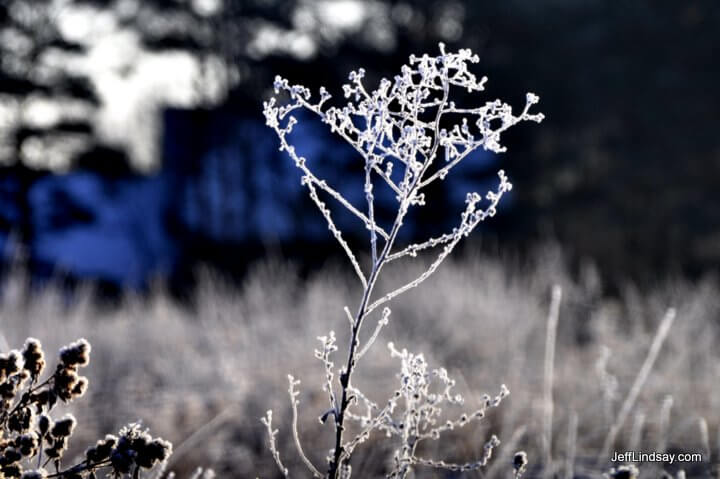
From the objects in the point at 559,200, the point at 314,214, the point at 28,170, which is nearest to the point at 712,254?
the point at 559,200

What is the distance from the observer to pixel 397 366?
4500 millimetres

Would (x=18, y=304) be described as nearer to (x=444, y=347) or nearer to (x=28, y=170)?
(x=444, y=347)

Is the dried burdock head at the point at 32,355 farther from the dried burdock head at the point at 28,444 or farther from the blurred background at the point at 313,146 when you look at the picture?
the blurred background at the point at 313,146

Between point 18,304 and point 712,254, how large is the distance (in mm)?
12592

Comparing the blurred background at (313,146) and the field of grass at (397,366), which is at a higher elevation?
the blurred background at (313,146)

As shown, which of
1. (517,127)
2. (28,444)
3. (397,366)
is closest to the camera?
(28,444)

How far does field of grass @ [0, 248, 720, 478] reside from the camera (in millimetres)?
3338

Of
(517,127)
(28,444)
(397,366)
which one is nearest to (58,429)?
(28,444)

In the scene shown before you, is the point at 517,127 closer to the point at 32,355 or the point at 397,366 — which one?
the point at 397,366

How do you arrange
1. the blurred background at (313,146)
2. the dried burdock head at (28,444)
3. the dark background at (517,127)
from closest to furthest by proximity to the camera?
the dried burdock head at (28,444) < the blurred background at (313,146) < the dark background at (517,127)

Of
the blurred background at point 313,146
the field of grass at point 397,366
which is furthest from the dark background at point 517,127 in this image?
the field of grass at point 397,366

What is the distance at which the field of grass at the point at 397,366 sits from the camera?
11.0ft

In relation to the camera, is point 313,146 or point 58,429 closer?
point 58,429

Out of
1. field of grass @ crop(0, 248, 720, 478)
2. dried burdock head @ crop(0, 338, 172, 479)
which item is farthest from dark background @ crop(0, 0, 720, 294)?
dried burdock head @ crop(0, 338, 172, 479)
